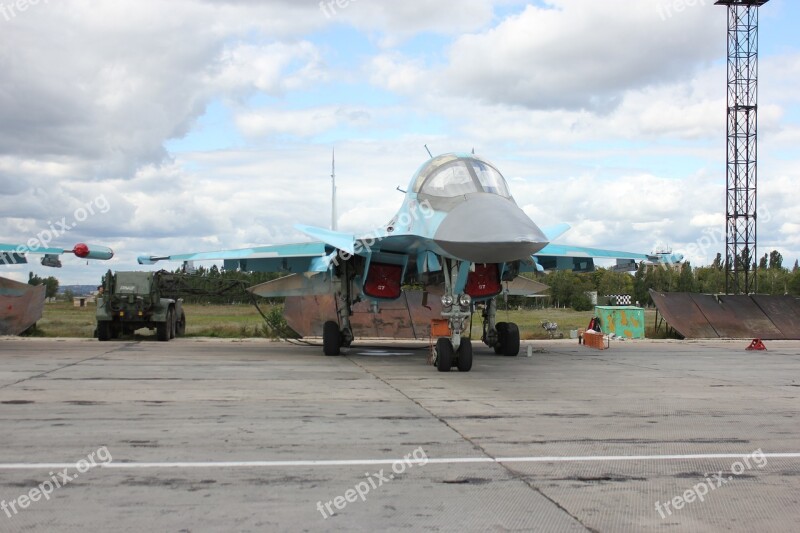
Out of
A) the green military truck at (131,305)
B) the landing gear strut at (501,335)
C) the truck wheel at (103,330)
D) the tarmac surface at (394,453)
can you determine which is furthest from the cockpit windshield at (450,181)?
the truck wheel at (103,330)

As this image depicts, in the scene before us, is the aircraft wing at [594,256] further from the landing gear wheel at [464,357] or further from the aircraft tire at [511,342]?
the landing gear wheel at [464,357]

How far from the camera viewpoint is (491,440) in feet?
21.5

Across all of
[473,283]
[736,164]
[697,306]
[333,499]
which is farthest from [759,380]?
[736,164]

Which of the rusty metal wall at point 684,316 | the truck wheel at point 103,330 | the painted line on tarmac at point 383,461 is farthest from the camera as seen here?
the rusty metal wall at point 684,316

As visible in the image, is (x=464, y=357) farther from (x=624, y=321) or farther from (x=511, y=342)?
(x=624, y=321)

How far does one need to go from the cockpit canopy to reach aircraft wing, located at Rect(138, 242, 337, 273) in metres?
4.03

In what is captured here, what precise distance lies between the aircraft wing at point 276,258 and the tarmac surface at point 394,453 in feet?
19.5

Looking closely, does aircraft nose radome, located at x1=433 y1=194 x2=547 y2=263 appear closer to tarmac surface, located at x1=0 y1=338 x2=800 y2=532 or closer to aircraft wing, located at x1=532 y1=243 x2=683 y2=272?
tarmac surface, located at x1=0 y1=338 x2=800 y2=532

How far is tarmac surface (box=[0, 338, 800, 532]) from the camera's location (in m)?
4.34

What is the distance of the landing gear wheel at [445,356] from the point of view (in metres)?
12.7

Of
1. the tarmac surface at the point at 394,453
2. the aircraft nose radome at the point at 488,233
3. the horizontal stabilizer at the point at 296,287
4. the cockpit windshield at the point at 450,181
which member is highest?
the cockpit windshield at the point at 450,181

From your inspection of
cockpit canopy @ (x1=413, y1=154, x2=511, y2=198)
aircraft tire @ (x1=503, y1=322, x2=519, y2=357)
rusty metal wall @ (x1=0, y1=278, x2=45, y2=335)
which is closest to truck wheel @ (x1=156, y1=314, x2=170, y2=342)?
rusty metal wall @ (x1=0, y1=278, x2=45, y2=335)

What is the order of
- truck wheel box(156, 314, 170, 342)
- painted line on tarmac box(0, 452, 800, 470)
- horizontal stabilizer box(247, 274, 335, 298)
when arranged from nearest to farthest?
1. painted line on tarmac box(0, 452, 800, 470)
2. horizontal stabilizer box(247, 274, 335, 298)
3. truck wheel box(156, 314, 170, 342)

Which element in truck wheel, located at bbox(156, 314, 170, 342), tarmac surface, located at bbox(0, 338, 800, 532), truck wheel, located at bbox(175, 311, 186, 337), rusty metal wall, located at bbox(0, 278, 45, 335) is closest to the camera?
tarmac surface, located at bbox(0, 338, 800, 532)
